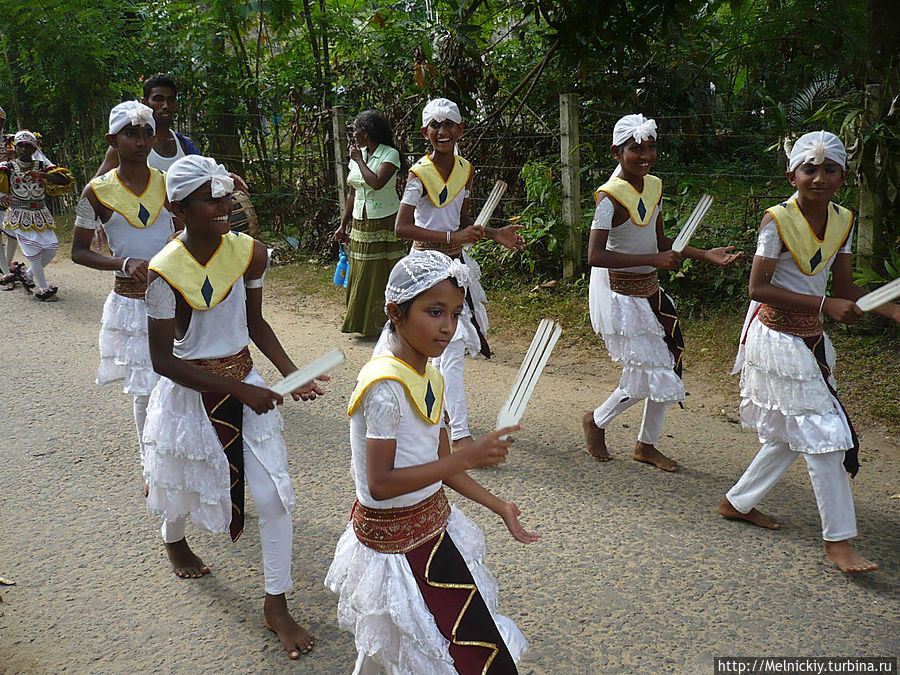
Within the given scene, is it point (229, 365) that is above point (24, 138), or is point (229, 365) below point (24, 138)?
below

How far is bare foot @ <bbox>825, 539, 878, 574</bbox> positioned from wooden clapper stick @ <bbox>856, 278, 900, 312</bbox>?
1138mm

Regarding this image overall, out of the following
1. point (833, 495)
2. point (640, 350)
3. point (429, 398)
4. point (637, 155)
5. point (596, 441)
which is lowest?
point (596, 441)

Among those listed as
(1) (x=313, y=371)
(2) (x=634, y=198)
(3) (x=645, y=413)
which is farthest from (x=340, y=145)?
(1) (x=313, y=371)

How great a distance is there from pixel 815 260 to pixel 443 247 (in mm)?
2261

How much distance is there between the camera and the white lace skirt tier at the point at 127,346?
14.7 feet

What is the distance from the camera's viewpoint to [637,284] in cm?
471

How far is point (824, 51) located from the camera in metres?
9.07

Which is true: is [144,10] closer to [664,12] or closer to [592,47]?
[592,47]

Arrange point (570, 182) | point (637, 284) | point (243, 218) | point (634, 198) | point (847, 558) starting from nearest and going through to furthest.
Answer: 1. point (847, 558)
2. point (634, 198)
3. point (637, 284)
4. point (243, 218)
5. point (570, 182)

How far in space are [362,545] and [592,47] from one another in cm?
648

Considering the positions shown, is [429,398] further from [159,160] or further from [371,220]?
[371,220]

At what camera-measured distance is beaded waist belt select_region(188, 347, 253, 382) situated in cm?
329

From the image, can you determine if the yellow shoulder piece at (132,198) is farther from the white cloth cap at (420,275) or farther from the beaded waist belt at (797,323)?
the beaded waist belt at (797,323)

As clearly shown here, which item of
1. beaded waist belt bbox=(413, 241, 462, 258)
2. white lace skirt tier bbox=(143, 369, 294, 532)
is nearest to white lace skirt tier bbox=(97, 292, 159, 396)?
white lace skirt tier bbox=(143, 369, 294, 532)
